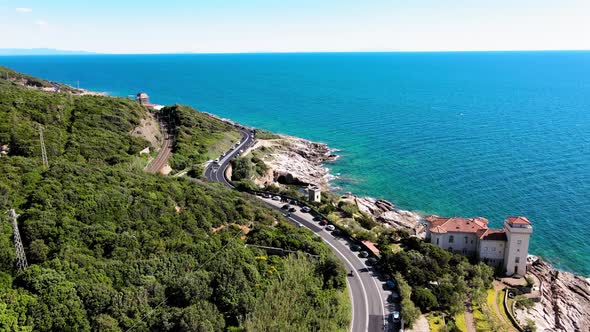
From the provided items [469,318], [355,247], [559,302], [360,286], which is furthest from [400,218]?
[360,286]

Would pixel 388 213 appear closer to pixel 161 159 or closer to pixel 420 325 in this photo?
pixel 420 325

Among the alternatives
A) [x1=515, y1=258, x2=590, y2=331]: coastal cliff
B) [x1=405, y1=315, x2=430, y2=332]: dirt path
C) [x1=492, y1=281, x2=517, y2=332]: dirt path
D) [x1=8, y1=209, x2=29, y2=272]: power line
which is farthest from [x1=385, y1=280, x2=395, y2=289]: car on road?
[x1=8, y1=209, x2=29, y2=272]: power line

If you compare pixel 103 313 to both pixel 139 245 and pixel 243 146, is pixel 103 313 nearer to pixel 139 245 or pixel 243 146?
pixel 139 245

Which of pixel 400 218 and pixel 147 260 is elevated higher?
pixel 147 260

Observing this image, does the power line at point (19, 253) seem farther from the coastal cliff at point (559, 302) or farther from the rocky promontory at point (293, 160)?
the rocky promontory at point (293, 160)

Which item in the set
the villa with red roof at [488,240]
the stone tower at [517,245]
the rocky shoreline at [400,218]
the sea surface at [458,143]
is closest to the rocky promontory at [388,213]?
the rocky shoreline at [400,218]

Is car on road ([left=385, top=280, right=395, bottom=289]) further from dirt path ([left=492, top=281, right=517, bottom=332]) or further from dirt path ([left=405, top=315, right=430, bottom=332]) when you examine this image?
dirt path ([left=492, top=281, right=517, bottom=332])
